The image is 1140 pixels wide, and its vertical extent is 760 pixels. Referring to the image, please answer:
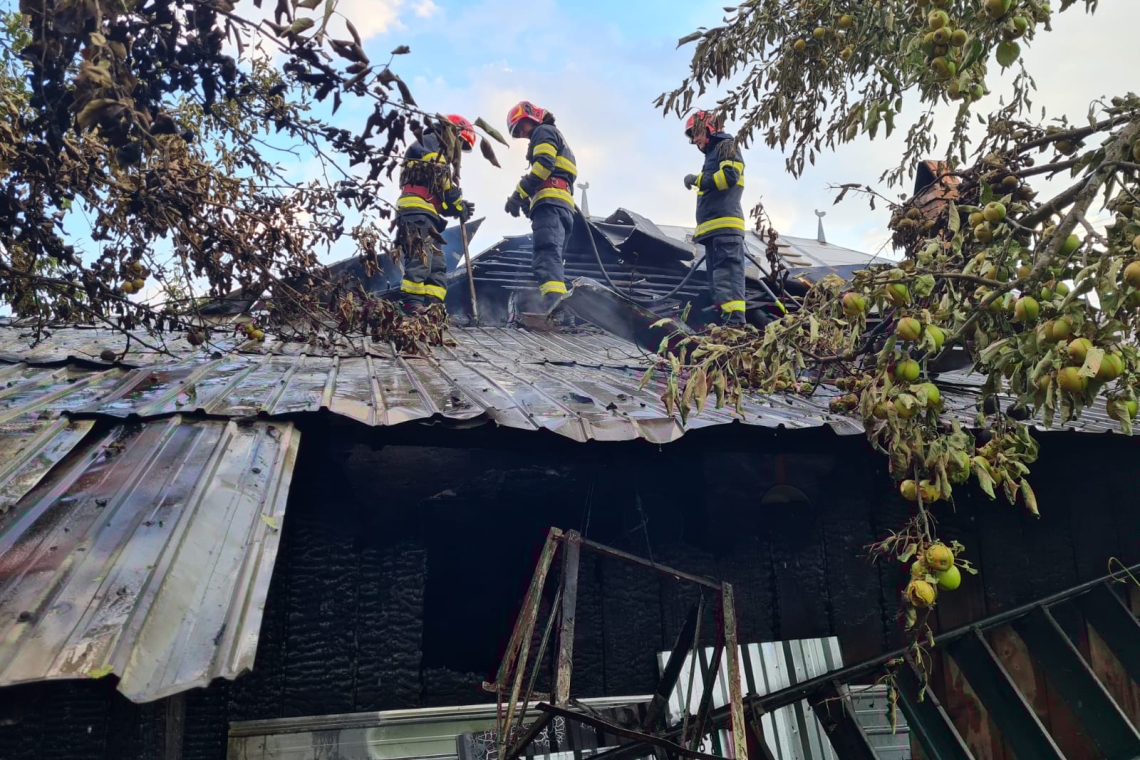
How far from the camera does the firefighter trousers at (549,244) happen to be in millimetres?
9203

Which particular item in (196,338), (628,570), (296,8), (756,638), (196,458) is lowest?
(756,638)

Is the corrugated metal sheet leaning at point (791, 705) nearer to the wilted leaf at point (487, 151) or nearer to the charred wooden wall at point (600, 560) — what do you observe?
the charred wooden wall at point (600, 560)

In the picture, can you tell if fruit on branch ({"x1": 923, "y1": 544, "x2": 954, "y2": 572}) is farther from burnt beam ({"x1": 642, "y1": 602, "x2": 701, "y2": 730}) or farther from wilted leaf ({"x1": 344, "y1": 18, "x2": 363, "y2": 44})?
wilted leaf ({"x1": 344, "y1": 18, "x2": 363, "y2": 44})

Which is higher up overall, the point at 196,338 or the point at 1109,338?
the point at 196,338

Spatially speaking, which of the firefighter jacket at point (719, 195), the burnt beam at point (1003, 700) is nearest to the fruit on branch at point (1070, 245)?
the burnt beam at point (1003, 700)

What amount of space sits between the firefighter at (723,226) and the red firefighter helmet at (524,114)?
78.8 inches

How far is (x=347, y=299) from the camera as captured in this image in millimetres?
4199

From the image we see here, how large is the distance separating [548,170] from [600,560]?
6.27m

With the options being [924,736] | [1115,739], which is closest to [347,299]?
[924,736]

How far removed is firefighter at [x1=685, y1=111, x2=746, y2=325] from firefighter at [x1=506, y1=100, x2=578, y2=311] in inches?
66.7

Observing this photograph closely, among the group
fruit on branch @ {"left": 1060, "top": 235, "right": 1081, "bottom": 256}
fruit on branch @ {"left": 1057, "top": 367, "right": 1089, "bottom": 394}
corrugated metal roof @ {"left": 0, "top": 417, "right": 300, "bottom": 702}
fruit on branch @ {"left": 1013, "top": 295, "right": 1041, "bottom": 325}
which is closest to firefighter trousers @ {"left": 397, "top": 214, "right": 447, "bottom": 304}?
corrugated metal roof @ {"left": 0, "top": 417, "right": 300, "bottom": 702}

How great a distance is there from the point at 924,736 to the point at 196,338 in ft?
15.1

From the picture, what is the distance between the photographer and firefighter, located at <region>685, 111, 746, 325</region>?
29.8 ft

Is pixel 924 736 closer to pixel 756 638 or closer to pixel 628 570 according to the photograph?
pixel 756 638
